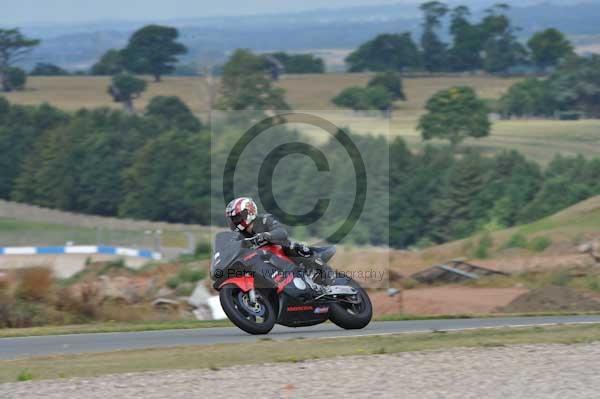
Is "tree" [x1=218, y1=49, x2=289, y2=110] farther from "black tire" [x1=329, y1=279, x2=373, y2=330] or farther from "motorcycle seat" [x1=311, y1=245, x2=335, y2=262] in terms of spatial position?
"black tire" [x1=329, y1=279, x2=373, y2=330]

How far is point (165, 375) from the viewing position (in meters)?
11.1

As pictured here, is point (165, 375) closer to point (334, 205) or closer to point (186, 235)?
point (334, 205)

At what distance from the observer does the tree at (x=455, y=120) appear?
82750mm

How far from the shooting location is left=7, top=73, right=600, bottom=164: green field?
7762 centimetres

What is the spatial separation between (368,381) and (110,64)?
115140 millimetres

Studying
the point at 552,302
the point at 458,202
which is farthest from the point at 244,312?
the point at 458,202

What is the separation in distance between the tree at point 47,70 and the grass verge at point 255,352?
10620cm

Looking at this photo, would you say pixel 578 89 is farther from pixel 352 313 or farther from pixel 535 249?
pixel 352 313

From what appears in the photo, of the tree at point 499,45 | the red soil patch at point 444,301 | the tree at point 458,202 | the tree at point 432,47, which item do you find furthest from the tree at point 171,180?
the tree at point 499,45

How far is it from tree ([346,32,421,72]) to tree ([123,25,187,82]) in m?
21.3

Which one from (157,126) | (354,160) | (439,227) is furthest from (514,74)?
(354,160)

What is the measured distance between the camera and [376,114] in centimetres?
8900

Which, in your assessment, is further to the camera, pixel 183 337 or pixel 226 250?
pixel 183 337

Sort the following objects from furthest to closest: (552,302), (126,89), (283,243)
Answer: (126,89) < (552,302) < (283,243)
